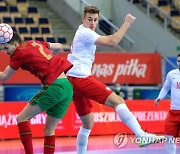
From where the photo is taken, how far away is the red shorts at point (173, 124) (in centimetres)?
981

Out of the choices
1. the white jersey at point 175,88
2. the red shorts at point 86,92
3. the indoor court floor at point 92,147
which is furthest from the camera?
the indoor court floor at point 92,147

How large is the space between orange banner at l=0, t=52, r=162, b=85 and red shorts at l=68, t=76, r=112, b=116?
8.57 meters

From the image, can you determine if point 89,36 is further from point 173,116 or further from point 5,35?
point 173,116

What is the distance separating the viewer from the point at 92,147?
12.7 meters

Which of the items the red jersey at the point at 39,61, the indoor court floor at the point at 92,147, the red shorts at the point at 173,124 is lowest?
the indoor court floor at the point at 92,147


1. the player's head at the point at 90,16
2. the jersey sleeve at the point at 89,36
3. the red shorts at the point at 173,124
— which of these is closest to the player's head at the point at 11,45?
the jersey sleeve at the point at 89,36

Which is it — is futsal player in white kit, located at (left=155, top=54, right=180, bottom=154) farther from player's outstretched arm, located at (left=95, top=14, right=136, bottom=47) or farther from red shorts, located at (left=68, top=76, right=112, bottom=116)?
player's outstretched arm, located at (left=95, top=14, right=136, bottom=47)

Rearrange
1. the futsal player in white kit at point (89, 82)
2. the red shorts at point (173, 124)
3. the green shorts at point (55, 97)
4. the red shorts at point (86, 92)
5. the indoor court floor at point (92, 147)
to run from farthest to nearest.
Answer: the indoor court floor at point (92, 147) < the red shorts at point (173, 124) < the red shorts at point (86, 92) < the futsal player in white kit at point (89, 82) < the green shorts at point (55, 97)

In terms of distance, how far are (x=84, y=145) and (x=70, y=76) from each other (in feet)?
3.53

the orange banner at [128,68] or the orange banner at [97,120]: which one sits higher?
the orange banner at [128,68]

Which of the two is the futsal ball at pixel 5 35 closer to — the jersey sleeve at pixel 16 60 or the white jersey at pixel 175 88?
the jersey sleeve at pixel 16 60

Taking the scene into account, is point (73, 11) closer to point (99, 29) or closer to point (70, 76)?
point (99, 29)

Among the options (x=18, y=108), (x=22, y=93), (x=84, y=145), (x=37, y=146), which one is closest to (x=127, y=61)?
(x=22, y=93)

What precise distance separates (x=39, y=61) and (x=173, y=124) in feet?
9.61
